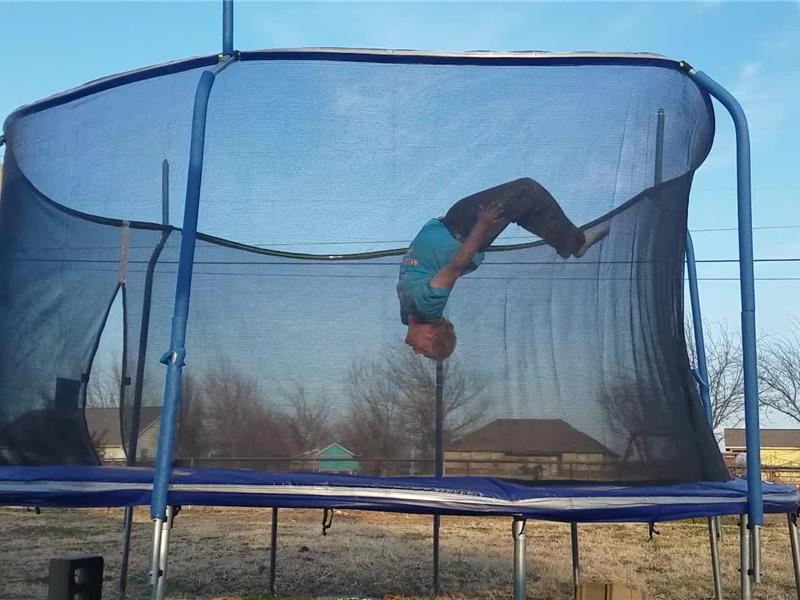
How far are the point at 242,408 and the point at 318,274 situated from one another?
53cm

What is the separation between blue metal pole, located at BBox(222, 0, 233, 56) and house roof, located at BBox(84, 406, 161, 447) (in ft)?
4.14

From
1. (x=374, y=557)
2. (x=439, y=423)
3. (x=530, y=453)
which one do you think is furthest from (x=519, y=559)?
(x=374, y=557)

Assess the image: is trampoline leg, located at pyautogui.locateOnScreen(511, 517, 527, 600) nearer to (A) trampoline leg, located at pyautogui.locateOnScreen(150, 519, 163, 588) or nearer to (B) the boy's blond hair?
(B) the boy's blond hair

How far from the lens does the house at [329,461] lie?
108 inches

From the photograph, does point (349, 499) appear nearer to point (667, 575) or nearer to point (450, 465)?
point (450, 465)

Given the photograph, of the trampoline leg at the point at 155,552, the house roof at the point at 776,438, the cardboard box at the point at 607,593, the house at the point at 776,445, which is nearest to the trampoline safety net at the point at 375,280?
the trampoline leg at the point at 155,552

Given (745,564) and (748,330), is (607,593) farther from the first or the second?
(748,330)

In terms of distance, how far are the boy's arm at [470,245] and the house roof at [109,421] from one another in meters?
1.07

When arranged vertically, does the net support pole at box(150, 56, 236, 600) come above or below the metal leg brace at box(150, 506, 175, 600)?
above

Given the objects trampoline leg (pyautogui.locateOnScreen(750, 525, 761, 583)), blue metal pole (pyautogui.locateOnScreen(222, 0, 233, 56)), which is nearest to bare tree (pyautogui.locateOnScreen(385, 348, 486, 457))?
trampoline leg (pyautogui.locateOnScreen(750, 525, 761, 583))

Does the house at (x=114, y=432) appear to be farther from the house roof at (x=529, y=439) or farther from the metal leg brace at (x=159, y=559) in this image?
the house roof at (x=529, y=439)

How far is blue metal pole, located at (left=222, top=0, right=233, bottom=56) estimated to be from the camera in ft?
9.78

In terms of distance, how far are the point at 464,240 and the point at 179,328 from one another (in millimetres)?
1032

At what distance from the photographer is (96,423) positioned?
304 cm
